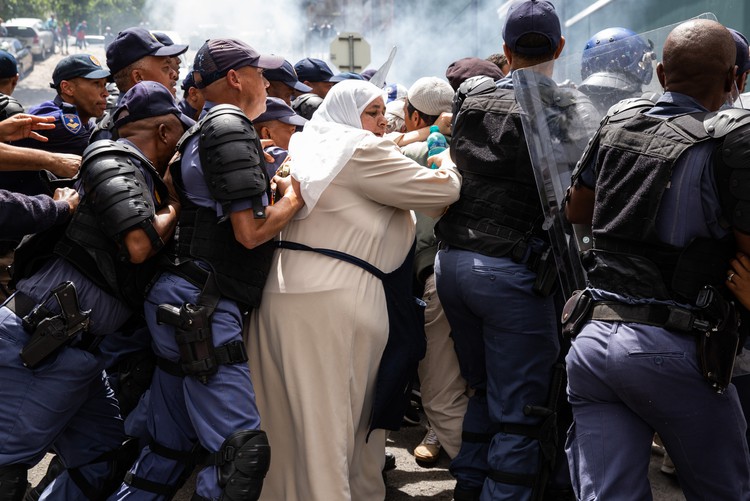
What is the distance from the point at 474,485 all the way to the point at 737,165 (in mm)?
2136

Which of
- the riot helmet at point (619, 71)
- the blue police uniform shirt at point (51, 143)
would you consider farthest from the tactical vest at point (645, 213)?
the blue police uniform shirt at point (51, 143)

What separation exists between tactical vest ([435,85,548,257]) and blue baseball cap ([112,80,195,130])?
4.37 ft

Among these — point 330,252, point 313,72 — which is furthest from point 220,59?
point 313,72

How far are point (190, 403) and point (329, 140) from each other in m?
1.25

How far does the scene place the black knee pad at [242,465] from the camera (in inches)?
124

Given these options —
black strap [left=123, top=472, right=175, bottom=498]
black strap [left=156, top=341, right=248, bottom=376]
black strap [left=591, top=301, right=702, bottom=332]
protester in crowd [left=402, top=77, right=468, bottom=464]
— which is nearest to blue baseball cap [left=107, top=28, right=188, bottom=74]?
protester in crowd [left=402, top=77, right=468, bottom=464]

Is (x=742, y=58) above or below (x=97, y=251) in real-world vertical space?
above

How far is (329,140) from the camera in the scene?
367 cm

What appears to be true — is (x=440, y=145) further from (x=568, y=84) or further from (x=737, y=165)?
(x=737, y=165)

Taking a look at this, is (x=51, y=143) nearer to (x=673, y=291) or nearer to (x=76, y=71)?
(x=76, y=71)

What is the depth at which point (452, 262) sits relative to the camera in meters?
3.92

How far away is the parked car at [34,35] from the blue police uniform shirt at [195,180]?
37.5 metres

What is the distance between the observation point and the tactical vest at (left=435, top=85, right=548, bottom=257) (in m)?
3.75

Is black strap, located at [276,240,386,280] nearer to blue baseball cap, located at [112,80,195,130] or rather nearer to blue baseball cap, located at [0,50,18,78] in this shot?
blue baseball cap, located at [112,80,195,130]
